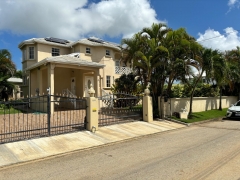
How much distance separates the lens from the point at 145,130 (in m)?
10.8

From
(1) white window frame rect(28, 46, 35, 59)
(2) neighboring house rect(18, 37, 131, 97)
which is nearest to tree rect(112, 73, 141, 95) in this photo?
(2) neighboring house rect(18, 37, 131, 97)

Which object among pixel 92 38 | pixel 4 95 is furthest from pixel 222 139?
pixel 92 38

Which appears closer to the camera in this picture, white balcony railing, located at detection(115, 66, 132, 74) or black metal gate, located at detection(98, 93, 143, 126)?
black metal gate, located at detection(98, 93, 143, 126)

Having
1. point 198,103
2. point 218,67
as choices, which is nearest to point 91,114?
point 218,67

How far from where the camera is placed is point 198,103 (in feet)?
59.2

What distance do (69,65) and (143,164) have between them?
1132 centimetres

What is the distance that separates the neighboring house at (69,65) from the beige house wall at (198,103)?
191 inches

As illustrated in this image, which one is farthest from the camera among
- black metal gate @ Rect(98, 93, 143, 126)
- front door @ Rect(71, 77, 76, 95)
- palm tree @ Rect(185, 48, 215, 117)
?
front door @ Rect(71, 77, 76, 95)

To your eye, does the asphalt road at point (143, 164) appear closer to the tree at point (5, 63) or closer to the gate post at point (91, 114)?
the gate post at point (91, 114)

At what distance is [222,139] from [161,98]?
5863mm

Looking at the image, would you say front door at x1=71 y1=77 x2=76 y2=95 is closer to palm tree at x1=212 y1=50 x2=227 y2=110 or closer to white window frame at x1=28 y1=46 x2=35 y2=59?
white window frame at x1=28 y1=46 x2=35 y2=59

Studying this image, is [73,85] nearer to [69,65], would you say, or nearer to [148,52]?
[69,65]

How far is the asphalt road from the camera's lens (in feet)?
16.4

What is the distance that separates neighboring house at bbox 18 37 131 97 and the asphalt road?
31.2 ft
